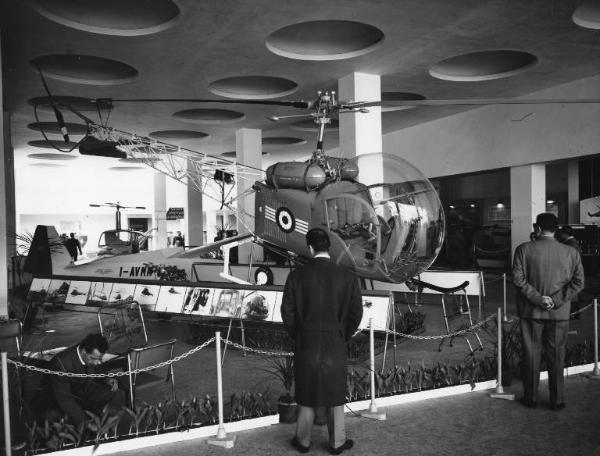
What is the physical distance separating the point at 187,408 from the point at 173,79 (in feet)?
28.5

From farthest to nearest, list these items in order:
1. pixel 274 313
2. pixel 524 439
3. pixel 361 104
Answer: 1. pixel 274 313
2. pixel 361 104
3. pixel 524 439

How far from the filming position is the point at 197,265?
10.6 meters

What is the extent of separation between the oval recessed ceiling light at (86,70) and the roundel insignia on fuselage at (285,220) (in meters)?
6.71

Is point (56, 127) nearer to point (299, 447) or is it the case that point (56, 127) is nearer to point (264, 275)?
point (264, 275)

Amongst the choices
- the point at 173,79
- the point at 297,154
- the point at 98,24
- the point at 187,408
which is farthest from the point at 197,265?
the point at 297,154

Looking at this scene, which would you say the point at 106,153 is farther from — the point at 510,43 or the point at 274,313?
the point at 510,43

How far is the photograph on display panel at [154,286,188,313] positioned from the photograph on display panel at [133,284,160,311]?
9cm

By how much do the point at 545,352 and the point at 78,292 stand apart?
268 inches

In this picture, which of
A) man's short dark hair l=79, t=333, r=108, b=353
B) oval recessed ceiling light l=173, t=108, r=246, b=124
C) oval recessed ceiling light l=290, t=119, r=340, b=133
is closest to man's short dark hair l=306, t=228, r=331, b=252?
man's short dark hair l=79, t=333, r=108, b=353

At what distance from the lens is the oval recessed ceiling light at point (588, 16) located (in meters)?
8.34

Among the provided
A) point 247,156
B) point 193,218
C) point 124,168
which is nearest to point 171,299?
point 247,156

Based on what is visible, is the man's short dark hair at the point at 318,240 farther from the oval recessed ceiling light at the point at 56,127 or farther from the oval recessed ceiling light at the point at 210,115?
the oval recessed ceiling light at the point at 56,127

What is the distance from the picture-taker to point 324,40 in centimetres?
987

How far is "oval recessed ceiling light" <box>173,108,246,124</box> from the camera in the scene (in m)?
15.0
